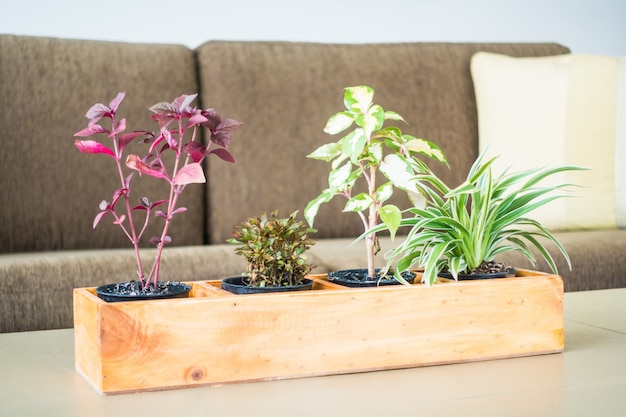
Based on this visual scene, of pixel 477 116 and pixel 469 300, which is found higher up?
pixel 477 116

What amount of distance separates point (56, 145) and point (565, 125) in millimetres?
1505

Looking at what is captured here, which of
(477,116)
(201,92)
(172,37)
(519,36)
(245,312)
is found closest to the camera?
(245,312)

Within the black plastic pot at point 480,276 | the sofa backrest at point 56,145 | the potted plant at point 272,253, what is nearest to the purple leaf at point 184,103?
the potted plant at point 272,253

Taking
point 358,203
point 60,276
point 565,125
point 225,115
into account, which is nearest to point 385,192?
point 358,203

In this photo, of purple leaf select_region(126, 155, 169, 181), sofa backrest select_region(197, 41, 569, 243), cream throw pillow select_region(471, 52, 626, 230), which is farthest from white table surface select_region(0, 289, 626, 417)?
cream throw pillow select_region(471, 52, 626, 230)

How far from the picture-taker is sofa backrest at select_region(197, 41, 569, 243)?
2.30 meters

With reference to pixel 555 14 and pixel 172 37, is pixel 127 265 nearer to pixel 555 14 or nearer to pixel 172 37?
pixel 172 37

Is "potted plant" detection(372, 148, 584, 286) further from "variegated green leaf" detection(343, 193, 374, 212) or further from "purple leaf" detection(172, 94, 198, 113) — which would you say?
"purple leaf" detection(172, 94, 198, 113)

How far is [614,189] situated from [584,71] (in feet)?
1.25

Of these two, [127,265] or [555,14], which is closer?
[127,265]

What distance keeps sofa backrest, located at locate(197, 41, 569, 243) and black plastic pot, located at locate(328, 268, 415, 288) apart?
121 cm

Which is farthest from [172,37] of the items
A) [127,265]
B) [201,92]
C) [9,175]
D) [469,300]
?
[469,300]

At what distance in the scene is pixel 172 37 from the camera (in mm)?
2871

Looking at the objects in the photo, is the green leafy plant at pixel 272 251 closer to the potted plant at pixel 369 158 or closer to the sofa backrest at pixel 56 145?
the potted plant at pixel 369 158
